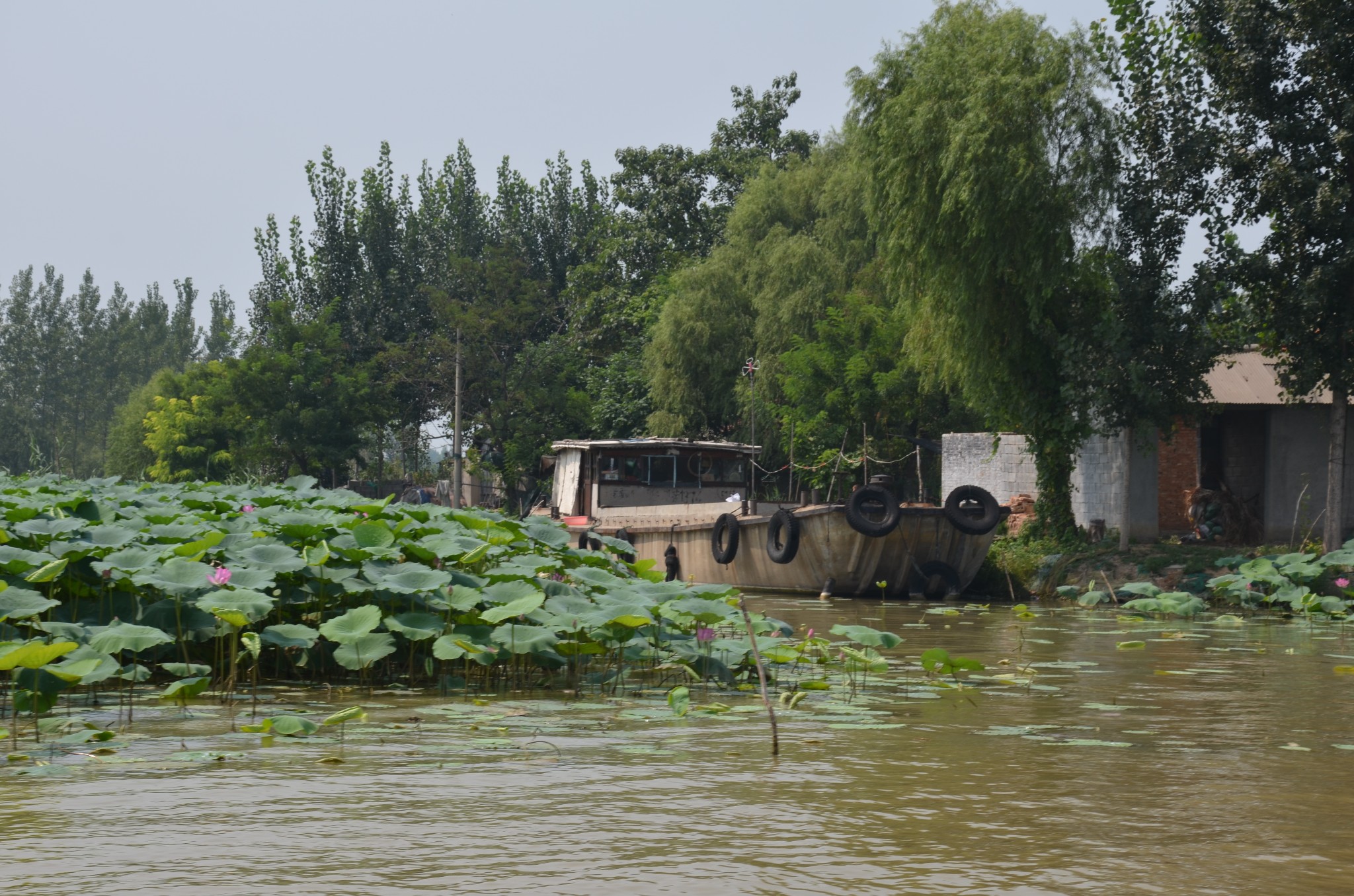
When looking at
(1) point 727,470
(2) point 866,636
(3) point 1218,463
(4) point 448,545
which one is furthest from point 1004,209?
(4) point 448,545

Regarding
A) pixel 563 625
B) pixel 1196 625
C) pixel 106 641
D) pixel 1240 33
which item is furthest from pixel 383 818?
pixel 1240 33

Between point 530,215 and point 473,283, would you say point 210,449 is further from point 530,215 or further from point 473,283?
point 530,215

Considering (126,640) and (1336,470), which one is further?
(1336,470)

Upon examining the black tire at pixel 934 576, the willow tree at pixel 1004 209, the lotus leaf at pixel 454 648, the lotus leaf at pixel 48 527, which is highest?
the willow tree at pixel 1004 209

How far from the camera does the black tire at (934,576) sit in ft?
52.1

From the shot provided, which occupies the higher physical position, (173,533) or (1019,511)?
(173,533)

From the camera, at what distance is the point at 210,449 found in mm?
41938

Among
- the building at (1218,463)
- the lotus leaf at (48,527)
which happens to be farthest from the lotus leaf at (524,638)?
the building at (1218,463)

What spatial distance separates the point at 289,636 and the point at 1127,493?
1491cm

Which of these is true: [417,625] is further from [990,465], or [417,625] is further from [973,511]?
[990,465]

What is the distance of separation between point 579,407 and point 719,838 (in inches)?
1412

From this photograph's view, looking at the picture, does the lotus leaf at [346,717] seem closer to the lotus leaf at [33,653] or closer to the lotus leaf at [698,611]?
the lotus leaf at [33,653]

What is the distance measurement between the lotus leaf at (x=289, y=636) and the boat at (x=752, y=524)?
778 cm

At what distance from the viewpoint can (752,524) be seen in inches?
670
